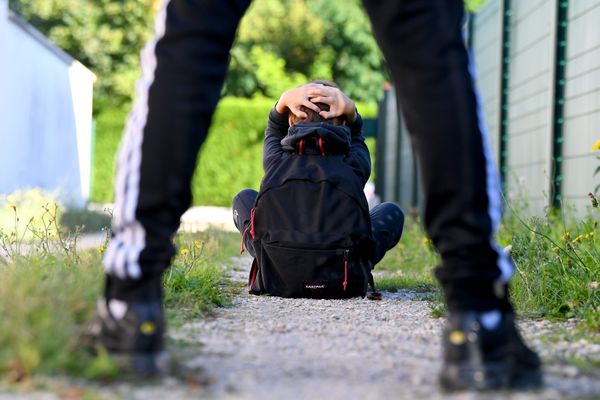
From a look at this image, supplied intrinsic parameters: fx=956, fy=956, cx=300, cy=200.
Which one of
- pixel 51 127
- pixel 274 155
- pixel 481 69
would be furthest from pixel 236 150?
pixel 274 155

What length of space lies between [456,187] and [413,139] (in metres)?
0.17

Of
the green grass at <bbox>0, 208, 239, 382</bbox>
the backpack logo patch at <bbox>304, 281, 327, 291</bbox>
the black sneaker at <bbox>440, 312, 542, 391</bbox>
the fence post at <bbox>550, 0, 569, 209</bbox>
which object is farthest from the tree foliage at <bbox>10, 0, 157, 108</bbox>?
the black sneaker at <bbox>440, 312, 542, 391</bbox>

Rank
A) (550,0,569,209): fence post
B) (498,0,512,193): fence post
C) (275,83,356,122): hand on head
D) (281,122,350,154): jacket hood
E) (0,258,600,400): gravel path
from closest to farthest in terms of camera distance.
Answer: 1. (0,258,600,400): gravel path
2. (281,122,350,154): jacket hood
3. (275,83,356,122): hand on head
4. (550,0,569,209): fence post
5. (498,0,512,193): fence post

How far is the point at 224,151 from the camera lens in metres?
20.7

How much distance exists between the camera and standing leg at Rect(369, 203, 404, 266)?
4.12 metres

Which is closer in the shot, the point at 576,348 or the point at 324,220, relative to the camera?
the point at 576,348

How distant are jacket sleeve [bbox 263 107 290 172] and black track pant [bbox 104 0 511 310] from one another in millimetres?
1959

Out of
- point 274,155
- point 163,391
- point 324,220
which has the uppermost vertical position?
point 274,155

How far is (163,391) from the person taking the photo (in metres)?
1.88

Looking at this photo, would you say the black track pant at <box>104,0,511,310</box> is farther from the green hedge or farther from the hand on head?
the green hedge

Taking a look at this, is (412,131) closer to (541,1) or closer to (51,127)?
(541,1)

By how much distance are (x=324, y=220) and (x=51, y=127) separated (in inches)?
383

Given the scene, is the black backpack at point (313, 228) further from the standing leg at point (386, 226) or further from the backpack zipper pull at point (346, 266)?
the standing leg at point (386, 226)

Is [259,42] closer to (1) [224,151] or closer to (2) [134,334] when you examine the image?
(1) [224,151]
